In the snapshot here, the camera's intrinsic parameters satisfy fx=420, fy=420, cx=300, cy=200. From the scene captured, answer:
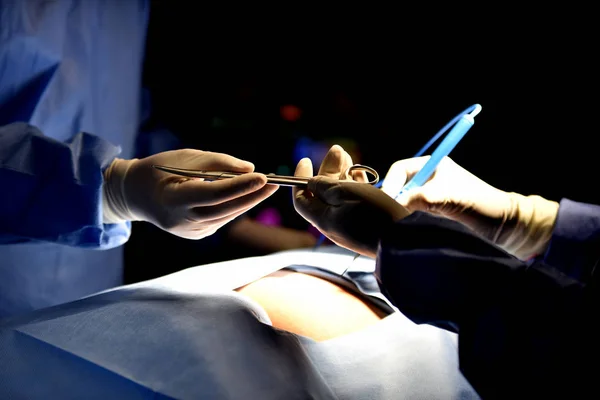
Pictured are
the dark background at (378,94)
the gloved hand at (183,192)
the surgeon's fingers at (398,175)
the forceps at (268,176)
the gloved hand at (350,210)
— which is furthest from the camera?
the dark background at (378,94)

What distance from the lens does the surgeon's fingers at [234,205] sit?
105cm

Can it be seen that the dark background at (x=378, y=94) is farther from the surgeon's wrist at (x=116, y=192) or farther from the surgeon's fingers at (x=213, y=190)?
the surgeon's fingers at (x=213, y=190)

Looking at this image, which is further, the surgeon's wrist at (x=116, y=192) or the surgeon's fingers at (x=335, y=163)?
the surgeon's wrist at (x=116, y=192)

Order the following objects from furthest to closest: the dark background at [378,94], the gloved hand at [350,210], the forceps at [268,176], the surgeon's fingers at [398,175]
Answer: the dark background at [378,94] → the surgeon's fingers at [398,175] → the forceps at [268,176] → the gloved hand at [350,210]

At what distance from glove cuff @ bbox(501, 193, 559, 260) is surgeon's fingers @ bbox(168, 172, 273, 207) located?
2.49ft

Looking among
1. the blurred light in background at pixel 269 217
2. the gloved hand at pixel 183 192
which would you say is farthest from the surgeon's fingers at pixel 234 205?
the blurred light in background at pixel 269 217

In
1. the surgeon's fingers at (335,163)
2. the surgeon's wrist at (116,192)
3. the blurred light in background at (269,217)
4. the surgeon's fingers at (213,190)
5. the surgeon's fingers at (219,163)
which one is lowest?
the blurred light in background at (269,217)

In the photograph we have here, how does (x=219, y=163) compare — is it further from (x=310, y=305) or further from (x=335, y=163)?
(x=310, y=305)

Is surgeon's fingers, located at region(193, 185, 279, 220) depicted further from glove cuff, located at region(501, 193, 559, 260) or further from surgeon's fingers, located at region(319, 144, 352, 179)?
glove cuff, located at region(501, 193, 559, 260)

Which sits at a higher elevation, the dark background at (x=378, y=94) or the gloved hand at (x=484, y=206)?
the dark background at (x=378, y=94)

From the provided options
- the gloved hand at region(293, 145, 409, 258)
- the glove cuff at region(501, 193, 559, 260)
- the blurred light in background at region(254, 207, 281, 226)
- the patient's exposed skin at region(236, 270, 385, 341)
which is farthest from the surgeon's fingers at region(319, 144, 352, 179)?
the blurred light in background at region(254, 207, 281, 226)

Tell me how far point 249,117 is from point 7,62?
918 mm

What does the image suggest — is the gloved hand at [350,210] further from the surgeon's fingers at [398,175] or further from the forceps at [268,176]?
the surgeon's fingers at [398,175]

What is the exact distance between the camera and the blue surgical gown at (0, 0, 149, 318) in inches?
46.9
